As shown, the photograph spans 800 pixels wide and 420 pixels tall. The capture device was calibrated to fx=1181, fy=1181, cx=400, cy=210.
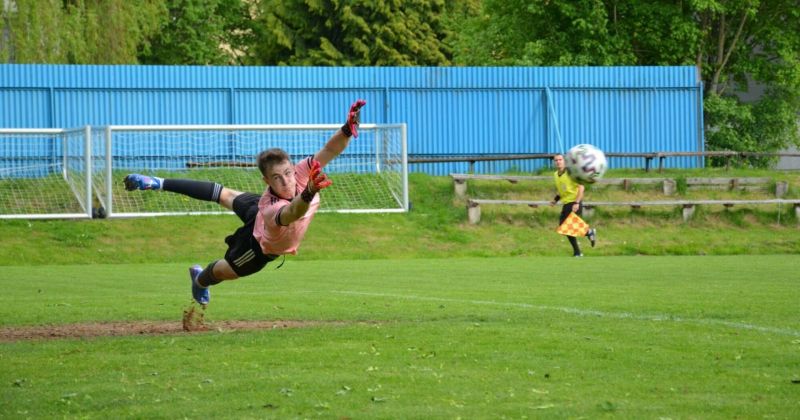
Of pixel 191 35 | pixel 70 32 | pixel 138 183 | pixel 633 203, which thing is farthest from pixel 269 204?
pixel 191 35

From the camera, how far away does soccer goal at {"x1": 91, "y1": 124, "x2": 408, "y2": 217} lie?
29.2 m

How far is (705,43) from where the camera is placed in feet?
147

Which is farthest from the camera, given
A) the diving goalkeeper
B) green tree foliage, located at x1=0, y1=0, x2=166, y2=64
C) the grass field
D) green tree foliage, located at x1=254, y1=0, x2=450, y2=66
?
green tree foliage, located at x1=254, y1=0, x2=450, y2=66

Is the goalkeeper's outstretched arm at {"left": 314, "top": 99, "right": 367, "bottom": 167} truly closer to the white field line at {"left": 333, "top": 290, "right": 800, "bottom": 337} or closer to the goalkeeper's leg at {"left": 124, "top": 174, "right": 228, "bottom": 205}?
the goalkeeper's leg at {"left": 124, "top": 174, "right": 228, "bottom": 205}

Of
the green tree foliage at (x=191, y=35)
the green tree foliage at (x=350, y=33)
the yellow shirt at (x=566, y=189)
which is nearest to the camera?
the yellow shirt at (x=566, y=189)

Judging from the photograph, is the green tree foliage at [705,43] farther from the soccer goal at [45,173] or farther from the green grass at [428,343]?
the green grass at [428,343]

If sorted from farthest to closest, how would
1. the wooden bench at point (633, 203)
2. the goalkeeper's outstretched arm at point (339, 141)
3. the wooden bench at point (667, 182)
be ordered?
the wooden bench at point (667, 182) → the wooden bench at point (633, 203) → the goalkeeper's outstretched arm at point (339, 141)

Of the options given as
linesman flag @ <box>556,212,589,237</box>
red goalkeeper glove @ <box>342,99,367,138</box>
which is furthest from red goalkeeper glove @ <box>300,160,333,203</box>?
linesman flag @ <box>556,212,589,237</box>

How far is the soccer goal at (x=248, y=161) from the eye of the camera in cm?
2922

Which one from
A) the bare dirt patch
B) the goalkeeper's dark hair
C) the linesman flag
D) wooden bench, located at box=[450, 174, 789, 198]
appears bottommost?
the linesman flag

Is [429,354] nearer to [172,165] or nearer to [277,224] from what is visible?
[277,224]

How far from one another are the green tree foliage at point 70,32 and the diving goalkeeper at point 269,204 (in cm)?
2796

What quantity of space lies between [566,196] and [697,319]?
46.8 feet

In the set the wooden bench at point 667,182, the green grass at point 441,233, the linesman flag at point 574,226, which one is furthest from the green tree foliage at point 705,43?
the linesman flag at point 574,226
